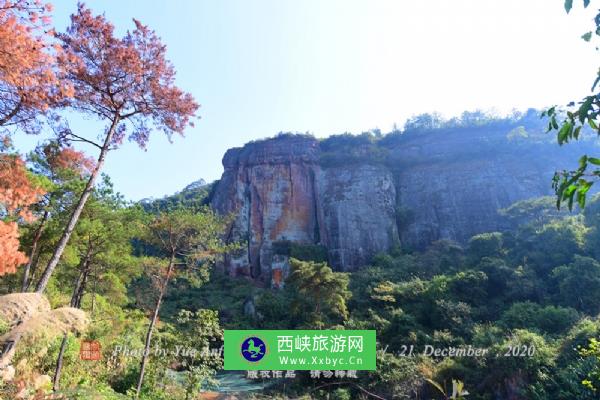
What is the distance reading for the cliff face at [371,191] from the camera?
2950cm

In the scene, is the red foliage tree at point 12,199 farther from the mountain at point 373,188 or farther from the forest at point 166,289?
the mountain at point 373,188

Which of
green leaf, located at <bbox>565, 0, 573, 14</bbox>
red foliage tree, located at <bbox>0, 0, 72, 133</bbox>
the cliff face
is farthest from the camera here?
the cliff face

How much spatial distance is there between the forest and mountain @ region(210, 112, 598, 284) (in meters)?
8.70

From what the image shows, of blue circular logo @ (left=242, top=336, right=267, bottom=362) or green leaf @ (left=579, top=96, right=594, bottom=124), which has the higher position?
green leaf @ (left=579, top=96, right=594, bottom=124)

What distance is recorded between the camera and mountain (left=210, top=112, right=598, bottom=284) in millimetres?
29500

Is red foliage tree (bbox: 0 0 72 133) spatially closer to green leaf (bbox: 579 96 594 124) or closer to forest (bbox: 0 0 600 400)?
forest (bbox: 0 0 600 400)

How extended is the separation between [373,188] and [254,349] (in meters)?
23.4

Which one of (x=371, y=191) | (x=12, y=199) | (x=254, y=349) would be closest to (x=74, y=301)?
(x=254, y=349)

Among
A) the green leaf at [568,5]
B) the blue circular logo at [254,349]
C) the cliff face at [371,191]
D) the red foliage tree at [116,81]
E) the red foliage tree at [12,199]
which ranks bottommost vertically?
the blue circular logo at [254,349]

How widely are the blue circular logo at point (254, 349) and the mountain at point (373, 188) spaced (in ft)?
59.0

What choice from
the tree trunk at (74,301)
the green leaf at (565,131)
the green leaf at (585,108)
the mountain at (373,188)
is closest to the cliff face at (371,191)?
the mountain at (373,188)

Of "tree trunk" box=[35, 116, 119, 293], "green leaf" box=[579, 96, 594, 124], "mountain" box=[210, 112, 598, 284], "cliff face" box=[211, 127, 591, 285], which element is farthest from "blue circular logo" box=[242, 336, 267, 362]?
"mountain" box=[210, 112, 598, 284]

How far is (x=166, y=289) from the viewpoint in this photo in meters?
11.5

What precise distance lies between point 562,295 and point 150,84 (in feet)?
53.8
